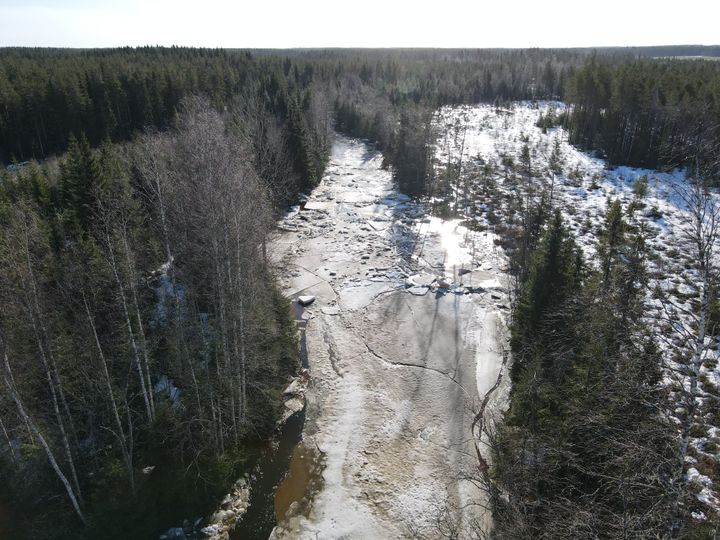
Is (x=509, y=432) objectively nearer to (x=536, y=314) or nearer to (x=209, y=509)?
(x=536, y=314)

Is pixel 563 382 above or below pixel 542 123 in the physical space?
below

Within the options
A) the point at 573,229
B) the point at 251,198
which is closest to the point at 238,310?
the point at 251,198

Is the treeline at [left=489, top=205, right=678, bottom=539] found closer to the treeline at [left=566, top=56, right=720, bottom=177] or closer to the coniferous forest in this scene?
the coniferous forest

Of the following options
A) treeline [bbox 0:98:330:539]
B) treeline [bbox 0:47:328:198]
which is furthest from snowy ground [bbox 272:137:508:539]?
treeline [bbox 0:47:328:198]

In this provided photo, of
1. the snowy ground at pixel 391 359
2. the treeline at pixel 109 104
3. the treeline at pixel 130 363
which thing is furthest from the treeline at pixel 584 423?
the treeline at pixel 109 104

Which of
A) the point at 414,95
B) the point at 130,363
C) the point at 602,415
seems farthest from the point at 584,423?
the point at 414,95

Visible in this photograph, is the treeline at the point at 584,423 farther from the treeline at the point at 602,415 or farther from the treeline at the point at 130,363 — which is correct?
the treeline at the point at 130,363
